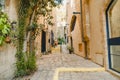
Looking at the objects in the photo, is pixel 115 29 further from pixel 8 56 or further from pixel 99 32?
pixel 8 56

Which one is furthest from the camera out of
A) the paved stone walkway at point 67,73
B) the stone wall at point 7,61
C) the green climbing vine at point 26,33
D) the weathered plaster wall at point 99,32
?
the weathered plaster wall at point 99,32

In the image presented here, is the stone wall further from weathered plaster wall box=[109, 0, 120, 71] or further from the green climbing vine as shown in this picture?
weathered plaster wall box=[109, 0, 120, 71]

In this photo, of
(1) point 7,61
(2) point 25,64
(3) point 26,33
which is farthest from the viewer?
(3) point 26,33

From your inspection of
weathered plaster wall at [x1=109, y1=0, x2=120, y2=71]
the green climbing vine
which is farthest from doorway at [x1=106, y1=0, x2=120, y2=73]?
the green climbing vine

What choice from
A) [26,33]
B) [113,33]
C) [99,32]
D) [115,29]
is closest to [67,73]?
[26,33]

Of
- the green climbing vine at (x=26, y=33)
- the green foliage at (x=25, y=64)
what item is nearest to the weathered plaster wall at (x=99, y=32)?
the green climbing vine at (x=26, y=33)

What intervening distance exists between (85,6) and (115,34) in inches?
206

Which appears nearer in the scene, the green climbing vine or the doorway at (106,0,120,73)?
the doorway at (106,0,120,73)

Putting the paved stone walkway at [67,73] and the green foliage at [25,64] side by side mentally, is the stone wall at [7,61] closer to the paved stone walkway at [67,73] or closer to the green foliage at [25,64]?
the green foliage at [25,64]

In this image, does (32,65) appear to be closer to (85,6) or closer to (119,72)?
(119,72)

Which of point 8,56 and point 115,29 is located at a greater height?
point 115,29

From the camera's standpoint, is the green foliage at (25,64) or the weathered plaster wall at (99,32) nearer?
the green foliage at (25,64)

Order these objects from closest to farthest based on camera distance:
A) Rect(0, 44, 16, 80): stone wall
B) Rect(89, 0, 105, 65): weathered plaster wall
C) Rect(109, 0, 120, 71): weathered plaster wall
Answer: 1. Rect(0, 44, 16, 80): stone wall
2. Rect(109, 0, 120, 71): weathered plaster wall
3. Rect(89, 0, 105, 65): weathered plaster wall

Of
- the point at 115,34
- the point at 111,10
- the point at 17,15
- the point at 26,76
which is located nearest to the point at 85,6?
the point at 111,10
